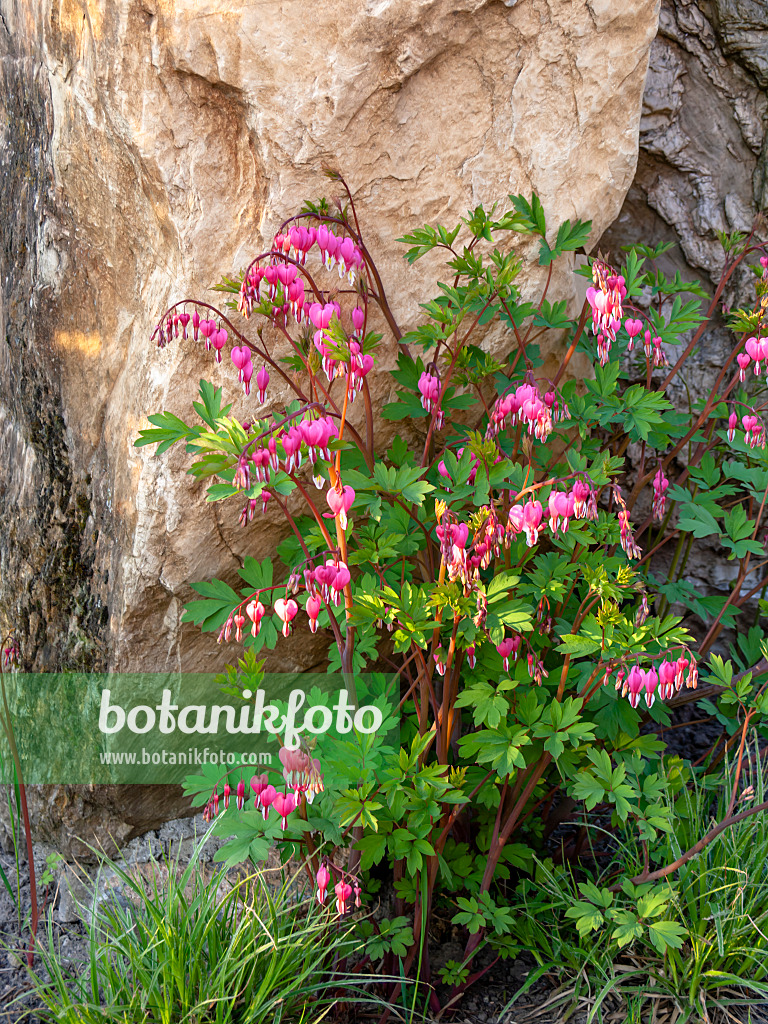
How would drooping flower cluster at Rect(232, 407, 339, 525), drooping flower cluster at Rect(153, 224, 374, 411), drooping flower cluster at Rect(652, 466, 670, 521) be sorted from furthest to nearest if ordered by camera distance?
drooping flower cluster at Rect(652, 466, 670, 521), drooping flower cluster at Rect(153, 224, 374, 411), drooping flower cluster at Rect(232, 407, 339, 525)

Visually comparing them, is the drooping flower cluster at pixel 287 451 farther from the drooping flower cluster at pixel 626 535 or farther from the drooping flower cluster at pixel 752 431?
the drooping flower cluster at pixel 752 431

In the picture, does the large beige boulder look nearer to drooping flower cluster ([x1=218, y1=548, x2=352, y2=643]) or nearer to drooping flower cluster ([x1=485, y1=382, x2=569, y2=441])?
drooping flower cluster ([x1=485, y1=382, x2=569, y2=441])

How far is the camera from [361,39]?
2314 millimetres

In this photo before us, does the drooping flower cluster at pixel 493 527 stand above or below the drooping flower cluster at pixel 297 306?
below

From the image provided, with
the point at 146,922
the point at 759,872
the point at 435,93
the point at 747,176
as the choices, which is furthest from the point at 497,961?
the point at 747,176

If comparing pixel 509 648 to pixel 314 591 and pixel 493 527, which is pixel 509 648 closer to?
pixel 493 527

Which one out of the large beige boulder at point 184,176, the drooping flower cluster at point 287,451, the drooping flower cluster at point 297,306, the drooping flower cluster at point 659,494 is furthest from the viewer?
the drooping flower cluster at point 659,494

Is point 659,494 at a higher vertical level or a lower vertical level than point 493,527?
higher

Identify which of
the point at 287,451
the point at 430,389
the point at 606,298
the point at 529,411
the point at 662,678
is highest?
the point at 606,298

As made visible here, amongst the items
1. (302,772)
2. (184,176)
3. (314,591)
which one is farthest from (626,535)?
(184,176)

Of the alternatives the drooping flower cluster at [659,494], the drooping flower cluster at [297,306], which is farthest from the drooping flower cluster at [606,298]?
the drooping flower cluster at [659,494]

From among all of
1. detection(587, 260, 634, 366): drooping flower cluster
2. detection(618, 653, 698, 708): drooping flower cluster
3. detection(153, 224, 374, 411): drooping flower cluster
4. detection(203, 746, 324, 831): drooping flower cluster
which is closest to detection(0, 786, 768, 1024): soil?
detection(203, 746, 324, 831): drooping flower cluster

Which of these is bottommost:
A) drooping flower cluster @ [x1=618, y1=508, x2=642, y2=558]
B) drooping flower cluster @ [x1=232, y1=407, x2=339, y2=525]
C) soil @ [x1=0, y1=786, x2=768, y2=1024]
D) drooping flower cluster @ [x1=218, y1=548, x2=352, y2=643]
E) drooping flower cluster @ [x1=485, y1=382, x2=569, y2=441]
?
soil @ [x1=0, y1=786, x2=768, y2=1024]

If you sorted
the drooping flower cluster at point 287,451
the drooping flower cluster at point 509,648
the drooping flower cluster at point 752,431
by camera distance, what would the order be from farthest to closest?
the drooping flower cluster at point 752,431 < the drooping flower cluster at point 509,648 < the drooping flower cluster at point 287,451
